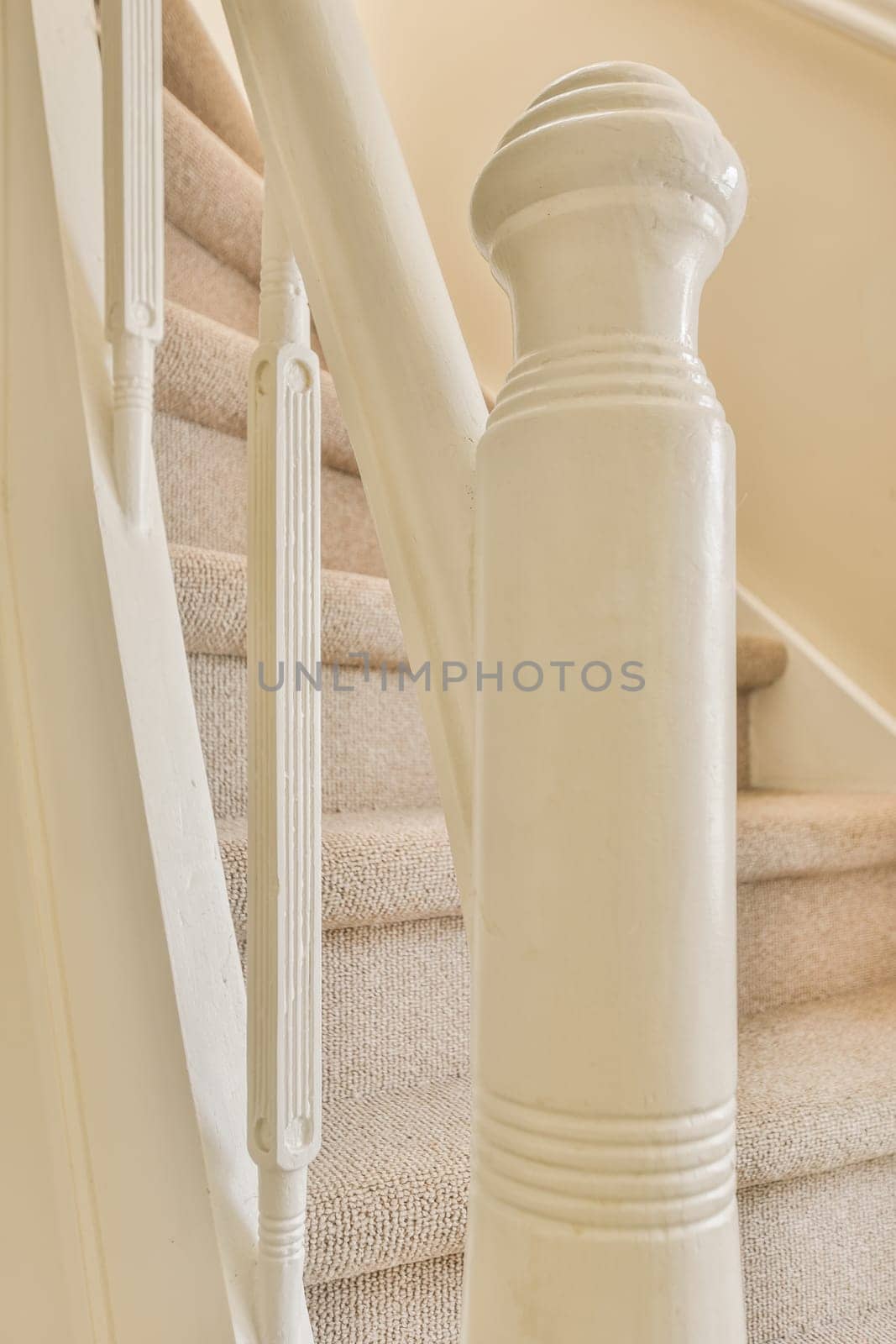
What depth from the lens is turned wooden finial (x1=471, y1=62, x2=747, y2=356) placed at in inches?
13.1

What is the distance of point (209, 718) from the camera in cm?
99

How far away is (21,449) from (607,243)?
0.61 m

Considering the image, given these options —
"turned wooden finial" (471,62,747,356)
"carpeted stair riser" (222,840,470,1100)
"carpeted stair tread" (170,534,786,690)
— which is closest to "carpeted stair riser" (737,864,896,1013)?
"carpeted stair riser" (222,840,470,1100)

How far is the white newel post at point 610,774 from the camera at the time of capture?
1.03ft

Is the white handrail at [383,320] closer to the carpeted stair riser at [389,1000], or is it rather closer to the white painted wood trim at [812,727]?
the carpeted stair riser at [389,1000]

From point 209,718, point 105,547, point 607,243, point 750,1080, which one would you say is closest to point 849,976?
point 750,1080

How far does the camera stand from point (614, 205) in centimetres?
33

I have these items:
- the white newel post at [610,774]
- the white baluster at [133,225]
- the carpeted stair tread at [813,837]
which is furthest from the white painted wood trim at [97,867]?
the carpeted stair tread at [813,837]

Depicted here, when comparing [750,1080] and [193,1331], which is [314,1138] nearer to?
[193,1331]

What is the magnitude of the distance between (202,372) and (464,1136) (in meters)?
0.84

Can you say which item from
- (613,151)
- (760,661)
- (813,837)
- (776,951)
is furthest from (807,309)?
(613,151)

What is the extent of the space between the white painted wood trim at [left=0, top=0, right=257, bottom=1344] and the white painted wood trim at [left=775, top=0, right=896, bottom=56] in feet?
3.28

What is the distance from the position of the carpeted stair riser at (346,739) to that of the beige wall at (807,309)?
693 millimetres

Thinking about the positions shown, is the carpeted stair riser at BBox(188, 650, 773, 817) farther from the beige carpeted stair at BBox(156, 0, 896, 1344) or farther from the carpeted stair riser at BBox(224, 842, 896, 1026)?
the carpeted stair riser at BBox(224, 842, 896, 1026)
